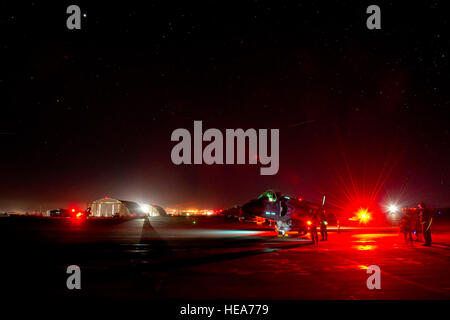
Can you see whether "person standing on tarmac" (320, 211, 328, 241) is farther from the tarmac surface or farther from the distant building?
the distant building

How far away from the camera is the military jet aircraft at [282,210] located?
24.7m

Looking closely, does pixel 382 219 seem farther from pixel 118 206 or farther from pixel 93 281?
Answer: pixel 118 206

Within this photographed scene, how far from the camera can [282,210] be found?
81.1ft

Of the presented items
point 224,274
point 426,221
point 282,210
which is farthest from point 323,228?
point 224,274

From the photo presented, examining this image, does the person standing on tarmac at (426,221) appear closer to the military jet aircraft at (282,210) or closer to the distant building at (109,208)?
the military jet aircraft at (282,210)

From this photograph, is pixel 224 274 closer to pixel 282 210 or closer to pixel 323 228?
pixel 323 228

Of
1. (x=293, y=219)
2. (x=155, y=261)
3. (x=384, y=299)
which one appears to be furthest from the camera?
(x=293, y=219)

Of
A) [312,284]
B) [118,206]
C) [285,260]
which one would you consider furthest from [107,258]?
[118,206]

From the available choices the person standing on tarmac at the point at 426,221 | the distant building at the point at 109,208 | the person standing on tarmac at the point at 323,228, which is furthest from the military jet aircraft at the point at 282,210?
the distant building at the point at 109,208

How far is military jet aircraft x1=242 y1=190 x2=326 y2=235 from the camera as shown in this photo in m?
24.7

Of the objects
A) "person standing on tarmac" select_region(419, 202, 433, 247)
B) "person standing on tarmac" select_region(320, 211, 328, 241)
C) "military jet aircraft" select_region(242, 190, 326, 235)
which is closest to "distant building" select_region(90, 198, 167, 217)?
"military jet aircraft" select_region(242, 190, 326, 235)
